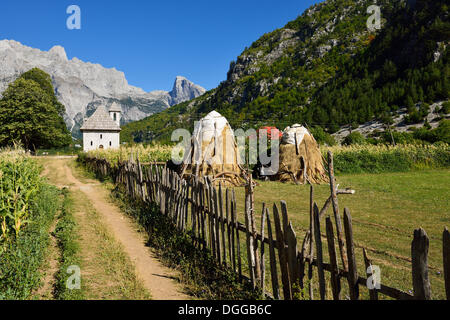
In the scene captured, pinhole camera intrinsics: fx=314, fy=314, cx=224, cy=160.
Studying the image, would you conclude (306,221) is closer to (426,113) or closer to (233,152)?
(233,152)

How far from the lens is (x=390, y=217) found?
8.77m

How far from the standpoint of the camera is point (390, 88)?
53250 millimetres

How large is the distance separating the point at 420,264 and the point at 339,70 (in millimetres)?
77145

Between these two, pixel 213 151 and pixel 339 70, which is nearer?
pixel 213 151

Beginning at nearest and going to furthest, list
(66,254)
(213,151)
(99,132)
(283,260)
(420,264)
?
(420,264), (283,260), (66,254), (213,151), (99,132)

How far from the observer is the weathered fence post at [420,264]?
2127 millimetres

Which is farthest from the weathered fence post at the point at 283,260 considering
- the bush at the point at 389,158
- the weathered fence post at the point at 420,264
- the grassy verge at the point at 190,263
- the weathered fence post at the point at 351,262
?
the bush at the point at 389,158

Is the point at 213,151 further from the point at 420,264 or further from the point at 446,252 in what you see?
the point at 446,252
